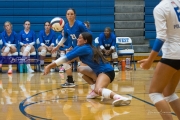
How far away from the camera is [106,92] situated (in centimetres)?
504

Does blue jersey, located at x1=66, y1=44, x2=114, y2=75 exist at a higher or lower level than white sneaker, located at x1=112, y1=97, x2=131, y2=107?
higher

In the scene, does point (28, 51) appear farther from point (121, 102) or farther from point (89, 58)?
point (121, 102)

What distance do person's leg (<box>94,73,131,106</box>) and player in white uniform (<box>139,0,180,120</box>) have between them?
1688mm

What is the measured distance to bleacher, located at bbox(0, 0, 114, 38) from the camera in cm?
1306

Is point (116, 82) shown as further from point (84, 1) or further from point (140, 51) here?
point (84, 1)

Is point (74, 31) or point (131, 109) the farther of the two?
point (74, 31)

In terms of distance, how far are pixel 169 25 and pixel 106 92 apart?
2.12m

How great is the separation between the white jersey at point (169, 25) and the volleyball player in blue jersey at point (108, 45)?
7.27m

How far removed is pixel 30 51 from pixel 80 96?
481 cm

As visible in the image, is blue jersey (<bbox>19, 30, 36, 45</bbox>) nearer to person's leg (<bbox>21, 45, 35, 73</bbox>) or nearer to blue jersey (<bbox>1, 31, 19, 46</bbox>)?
blue jersey (<bbox>1, 31, 19, 46</bbox>)

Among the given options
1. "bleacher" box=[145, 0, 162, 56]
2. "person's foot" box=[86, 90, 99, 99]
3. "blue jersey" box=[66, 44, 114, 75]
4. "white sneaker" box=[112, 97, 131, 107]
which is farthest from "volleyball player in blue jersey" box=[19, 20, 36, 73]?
"white sneaker" box=[112, 97, 131, 107]

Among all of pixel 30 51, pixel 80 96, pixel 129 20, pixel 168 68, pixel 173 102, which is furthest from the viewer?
pixel 129 20

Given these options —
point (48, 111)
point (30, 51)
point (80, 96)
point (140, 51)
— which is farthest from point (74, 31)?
point (140, 51)

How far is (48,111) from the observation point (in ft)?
15.1
